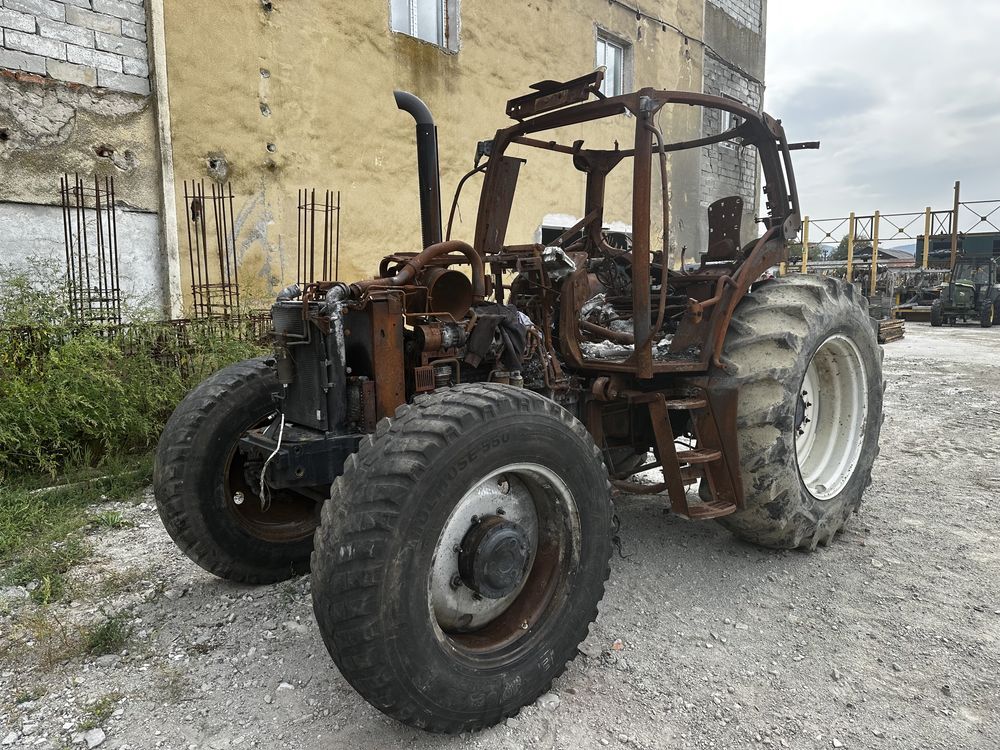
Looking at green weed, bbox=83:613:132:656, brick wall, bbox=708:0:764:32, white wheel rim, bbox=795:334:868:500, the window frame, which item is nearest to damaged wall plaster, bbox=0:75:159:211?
green weed, bbox=83:613:132:656

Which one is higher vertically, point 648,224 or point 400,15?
point 400,15

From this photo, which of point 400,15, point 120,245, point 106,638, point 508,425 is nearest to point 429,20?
point 400,15

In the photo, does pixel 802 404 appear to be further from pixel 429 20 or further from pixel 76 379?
pixel 429 20

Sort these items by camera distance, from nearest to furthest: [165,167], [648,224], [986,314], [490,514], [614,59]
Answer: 1. [490,514]
2. [648,224]
3. [165,167]
4. [614,59]
5. [986,314]

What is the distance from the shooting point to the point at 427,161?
3.54 meters

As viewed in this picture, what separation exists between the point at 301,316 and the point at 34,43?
5.12 metres

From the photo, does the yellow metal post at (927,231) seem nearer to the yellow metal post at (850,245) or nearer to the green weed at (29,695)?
the yellow metal post at (850,245)

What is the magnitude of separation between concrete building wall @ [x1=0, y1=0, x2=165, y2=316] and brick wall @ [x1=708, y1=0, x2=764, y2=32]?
1153cm

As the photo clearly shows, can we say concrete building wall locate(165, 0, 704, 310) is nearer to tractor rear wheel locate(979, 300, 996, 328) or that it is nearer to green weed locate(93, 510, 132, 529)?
green weed locate(93, 510, 132, 529)

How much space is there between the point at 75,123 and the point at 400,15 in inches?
166

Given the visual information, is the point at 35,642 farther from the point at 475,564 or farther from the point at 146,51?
the point at 146,51

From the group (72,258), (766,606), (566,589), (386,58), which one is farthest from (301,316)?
(386,58)

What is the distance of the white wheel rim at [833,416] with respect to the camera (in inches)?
156

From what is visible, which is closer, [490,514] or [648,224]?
[490,514]
